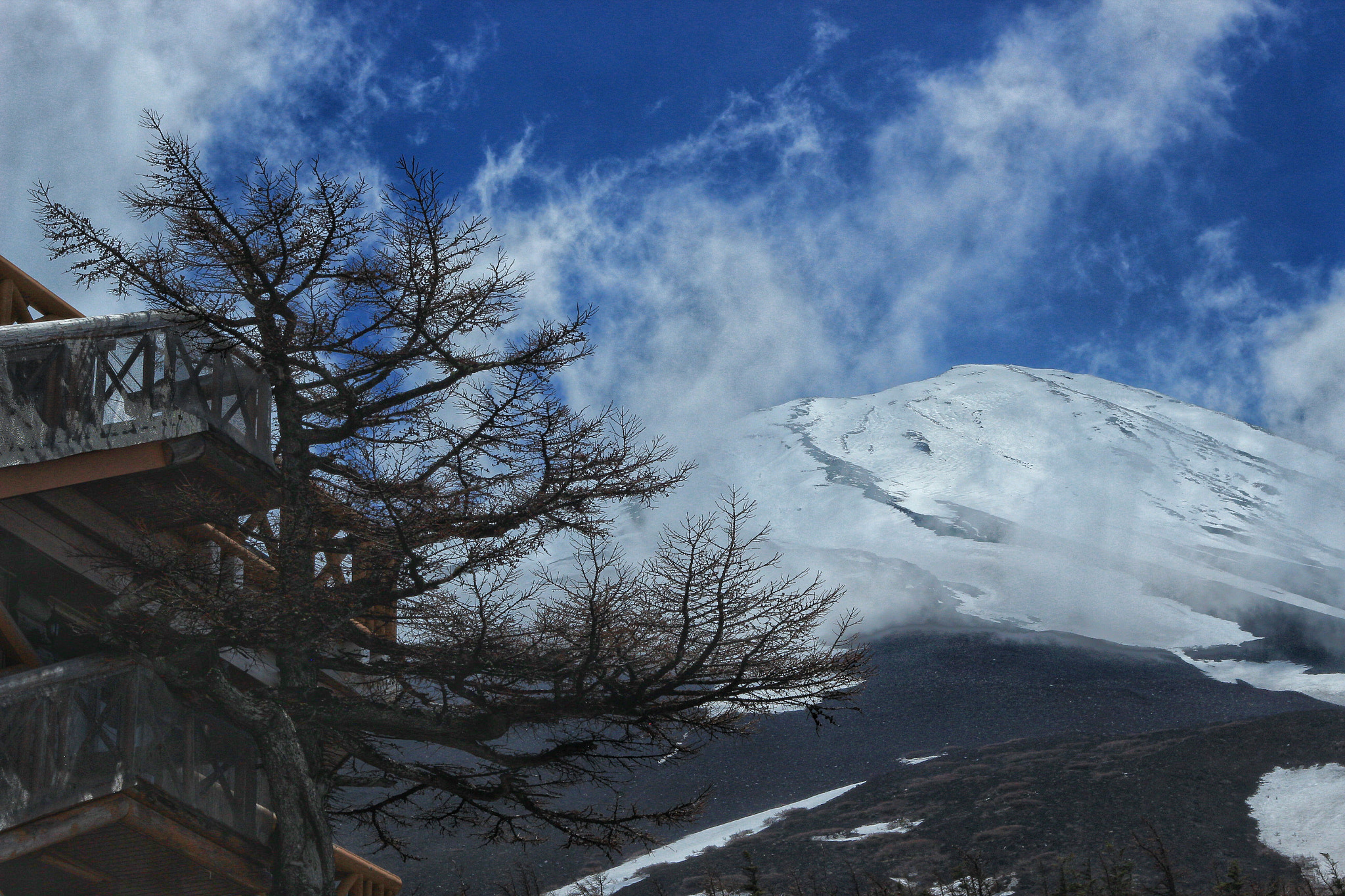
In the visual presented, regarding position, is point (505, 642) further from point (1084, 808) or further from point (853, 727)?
point (853, 727)

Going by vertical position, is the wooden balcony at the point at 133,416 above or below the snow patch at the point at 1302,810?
above

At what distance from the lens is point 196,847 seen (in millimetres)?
8125

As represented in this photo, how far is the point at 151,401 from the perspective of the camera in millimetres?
7621

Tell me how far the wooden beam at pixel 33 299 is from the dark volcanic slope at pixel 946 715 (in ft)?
169

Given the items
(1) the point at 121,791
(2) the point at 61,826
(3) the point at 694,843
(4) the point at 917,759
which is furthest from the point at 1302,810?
(2) the point at 61,826

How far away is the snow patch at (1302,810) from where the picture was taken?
45312mm

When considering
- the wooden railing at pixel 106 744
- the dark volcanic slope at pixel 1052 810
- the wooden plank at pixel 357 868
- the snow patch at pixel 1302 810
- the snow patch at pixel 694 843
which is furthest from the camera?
the snow patch at pixel 694 843

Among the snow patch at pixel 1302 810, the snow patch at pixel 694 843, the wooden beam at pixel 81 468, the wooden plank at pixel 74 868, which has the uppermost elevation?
the wooden beam at pixel 81 468

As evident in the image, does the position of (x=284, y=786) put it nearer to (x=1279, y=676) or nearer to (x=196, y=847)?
(x=196, y=847)

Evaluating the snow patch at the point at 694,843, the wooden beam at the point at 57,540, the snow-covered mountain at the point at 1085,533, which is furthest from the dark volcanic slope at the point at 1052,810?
the wooden beam at the point at 57,540

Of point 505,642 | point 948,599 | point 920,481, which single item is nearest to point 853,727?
point 948,599

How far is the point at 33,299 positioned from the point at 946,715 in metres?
77.3

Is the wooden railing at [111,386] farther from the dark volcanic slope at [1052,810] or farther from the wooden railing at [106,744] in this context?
the dark volcanic slope at [1052,810]

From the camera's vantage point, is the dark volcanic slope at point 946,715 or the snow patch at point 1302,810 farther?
the dark volcanic slope at point 946,715
